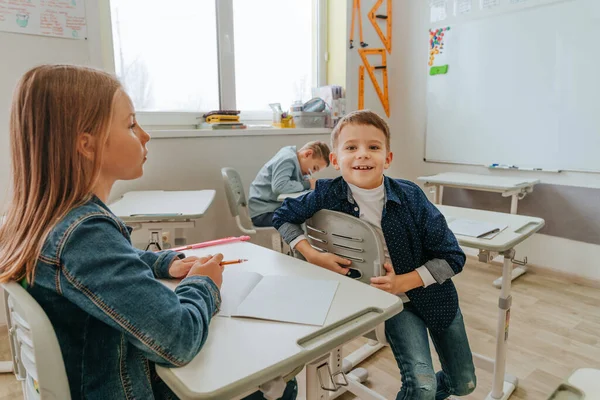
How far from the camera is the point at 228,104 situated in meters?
3.27

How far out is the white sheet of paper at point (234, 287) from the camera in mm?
861

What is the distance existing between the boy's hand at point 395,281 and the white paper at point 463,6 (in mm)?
2930

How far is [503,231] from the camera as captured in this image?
4.98 feet

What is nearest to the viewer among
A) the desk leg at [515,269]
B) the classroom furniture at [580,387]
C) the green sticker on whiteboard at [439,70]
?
the classroom furniture at [580,387]

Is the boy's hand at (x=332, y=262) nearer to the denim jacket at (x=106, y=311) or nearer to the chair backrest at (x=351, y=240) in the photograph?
the chair backrest at (x=351, y=240)

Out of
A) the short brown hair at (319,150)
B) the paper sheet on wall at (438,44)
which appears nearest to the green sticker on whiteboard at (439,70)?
the paper sheet on wall at (438,44)

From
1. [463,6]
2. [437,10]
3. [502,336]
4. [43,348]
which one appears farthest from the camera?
[437,10]

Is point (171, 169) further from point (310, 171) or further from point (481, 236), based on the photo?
point (481, 236)

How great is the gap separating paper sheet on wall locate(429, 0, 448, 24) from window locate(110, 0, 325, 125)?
3.14ft

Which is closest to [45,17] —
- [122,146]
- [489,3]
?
[122,146]

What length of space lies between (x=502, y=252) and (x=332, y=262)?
62cm

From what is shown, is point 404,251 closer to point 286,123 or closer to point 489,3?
point 286,123

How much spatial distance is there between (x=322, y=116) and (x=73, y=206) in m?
2.94

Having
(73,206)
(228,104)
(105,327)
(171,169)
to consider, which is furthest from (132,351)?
(228,104)
